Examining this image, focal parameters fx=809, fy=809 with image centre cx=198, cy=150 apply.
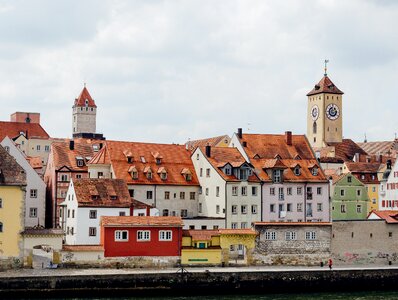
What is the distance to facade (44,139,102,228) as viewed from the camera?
85625mm

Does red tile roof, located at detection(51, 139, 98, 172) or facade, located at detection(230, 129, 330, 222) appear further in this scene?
red tile roof, located at detection(51, 139, 98, 172)

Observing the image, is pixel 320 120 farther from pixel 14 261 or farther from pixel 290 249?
pixel 14 261

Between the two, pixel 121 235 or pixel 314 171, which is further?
pixel 314 171

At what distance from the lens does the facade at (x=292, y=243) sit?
2825 inches

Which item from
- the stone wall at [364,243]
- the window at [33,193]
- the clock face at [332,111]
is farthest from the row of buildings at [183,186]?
the clock face at [332,111]

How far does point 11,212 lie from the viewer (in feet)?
218

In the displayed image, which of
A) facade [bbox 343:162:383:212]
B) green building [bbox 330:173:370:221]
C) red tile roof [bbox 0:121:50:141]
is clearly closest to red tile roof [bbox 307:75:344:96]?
facade [bbox 343:162:383:212]

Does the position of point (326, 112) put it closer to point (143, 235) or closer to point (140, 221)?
point (140, 221)

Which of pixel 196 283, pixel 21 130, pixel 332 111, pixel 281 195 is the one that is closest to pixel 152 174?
pixel 281 195

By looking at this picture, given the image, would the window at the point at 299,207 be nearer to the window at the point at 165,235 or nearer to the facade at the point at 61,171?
the window at the point at 165,235

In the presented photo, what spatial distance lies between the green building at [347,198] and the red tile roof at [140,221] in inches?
1528

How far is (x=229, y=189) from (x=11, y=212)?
24452mm

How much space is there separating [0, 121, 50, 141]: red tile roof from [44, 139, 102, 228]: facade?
47.4m

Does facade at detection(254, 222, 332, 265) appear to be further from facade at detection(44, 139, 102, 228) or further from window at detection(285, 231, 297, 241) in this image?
facade at detection(44, 139, 102, 228)
